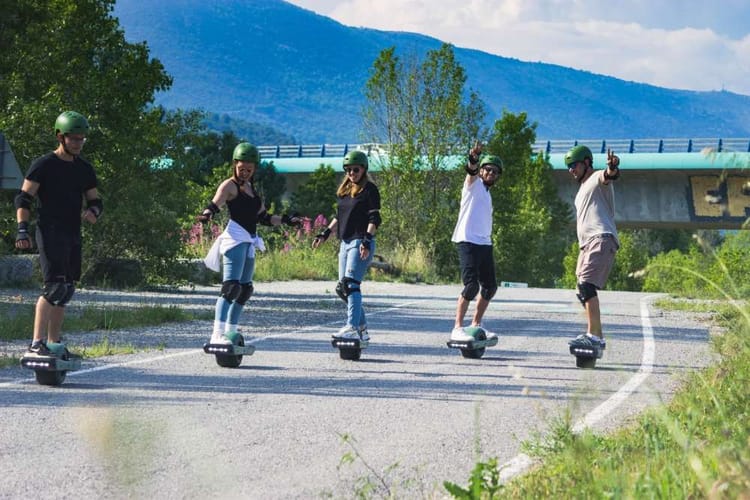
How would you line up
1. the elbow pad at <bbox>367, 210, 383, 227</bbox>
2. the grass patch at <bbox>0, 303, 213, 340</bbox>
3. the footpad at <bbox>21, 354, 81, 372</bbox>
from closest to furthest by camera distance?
the footpad at <bbox>21, 354, 81, 372</bbox>, the elbow pad at <bbox>367, 210, 383, 227</bbox>, the grass patch at <bbox>0, 303, 213, 340</bbox>

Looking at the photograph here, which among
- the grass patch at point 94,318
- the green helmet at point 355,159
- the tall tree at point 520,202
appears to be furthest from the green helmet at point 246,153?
the tall tree at point 520,202

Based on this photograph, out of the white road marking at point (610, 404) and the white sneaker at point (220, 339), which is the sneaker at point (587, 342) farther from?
the white sneaker at point (220, 339)

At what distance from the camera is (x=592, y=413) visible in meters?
8.12

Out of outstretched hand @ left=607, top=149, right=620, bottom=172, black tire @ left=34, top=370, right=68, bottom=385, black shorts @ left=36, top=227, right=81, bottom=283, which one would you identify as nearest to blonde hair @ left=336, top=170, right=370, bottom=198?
outstretched hand @ left=607, top=149, right=620, bottom=172

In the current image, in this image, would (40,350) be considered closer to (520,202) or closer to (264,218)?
(264,218)

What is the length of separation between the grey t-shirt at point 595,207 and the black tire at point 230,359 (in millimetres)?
3043

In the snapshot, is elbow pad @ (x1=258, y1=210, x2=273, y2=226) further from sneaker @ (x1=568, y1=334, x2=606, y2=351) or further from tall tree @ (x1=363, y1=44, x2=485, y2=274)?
tall tree @ (x1=363, y1=44, x2=485, y2=274)

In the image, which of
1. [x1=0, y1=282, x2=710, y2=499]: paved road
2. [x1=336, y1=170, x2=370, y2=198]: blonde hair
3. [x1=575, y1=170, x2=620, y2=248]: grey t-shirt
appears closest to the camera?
[x1=0, y1=282, x2=710, y2=499]: paved road

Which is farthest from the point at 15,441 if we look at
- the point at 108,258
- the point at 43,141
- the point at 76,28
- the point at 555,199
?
the point at 555,199

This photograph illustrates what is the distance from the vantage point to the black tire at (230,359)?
33.8ft

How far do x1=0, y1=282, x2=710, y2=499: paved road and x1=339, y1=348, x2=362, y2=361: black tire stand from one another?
7cm

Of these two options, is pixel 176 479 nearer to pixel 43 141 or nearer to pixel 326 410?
pixel 326 410

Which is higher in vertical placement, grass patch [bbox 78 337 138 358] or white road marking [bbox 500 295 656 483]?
white road marking [bbox 500 295 656 483]

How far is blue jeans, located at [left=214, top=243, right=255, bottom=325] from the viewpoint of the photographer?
34.2ft
